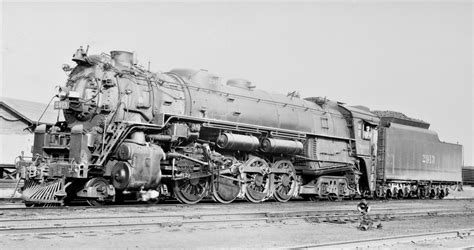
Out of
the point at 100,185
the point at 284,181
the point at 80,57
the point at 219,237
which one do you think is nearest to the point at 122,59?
the point at 80,57

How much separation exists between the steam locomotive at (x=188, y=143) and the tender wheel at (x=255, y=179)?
3 cm

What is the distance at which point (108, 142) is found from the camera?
13.7 meters

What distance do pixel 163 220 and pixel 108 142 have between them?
3.73m

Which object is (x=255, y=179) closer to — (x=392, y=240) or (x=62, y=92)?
(x=62, y=92)

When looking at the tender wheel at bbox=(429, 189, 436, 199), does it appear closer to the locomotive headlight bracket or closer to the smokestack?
the smokestack

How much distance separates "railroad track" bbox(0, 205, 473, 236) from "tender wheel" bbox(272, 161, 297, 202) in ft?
13.4

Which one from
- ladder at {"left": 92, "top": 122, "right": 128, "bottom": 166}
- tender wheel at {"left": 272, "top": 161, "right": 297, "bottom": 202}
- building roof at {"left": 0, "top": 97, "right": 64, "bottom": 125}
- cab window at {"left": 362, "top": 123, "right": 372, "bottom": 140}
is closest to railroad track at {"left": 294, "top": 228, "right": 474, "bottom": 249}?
ladder at {"left": 92, "top": 122, "right": 128, "bottom": 166}

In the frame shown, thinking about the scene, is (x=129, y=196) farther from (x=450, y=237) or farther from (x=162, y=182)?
(x=450, y=237)

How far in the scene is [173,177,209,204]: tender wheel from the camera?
15.2 metres

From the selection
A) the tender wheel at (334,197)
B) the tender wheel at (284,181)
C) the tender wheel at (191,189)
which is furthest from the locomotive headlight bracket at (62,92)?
the tender wheel at (334,197)

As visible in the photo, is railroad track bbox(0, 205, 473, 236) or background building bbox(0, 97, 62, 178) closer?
railroad track bbox(0, 205, 473, 236)

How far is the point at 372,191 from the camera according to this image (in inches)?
844

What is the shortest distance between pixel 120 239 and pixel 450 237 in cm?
604

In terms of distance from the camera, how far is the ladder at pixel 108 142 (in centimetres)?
1336
